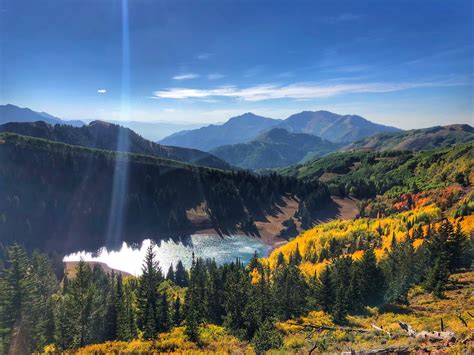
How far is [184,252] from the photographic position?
541ft

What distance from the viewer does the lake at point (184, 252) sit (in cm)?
15038

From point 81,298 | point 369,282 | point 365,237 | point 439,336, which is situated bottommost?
point 81,298

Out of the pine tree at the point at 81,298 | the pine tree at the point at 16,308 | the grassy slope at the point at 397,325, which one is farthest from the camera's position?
the pine tree at the point at 16,308

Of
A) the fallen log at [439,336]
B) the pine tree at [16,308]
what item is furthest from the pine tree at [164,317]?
the fallen log at [439,336]

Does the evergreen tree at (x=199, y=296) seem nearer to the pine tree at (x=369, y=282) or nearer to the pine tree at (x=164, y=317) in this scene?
the pine tree at (x=164, y=317)

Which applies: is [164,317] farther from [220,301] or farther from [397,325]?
[397,325]

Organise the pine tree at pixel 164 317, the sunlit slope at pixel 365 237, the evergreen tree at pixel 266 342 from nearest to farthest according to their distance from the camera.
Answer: the evergreen tree at pixel 266 342 → the pine tree at pixel 164 317 → the sunlit slope at pixel 365 237

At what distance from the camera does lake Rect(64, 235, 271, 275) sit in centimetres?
15038

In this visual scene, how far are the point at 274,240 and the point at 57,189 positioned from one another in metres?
130

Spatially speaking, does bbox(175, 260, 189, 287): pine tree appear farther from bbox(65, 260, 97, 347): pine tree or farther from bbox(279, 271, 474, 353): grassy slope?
bbox(279, 271, 474, 353): grassy slope

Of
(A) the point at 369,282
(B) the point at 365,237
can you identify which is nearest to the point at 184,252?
(B) the point at 365,237

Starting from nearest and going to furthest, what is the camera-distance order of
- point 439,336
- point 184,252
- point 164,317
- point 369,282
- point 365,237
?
point 439,336, point 369,282, point 164,317, point 365,237, point 184,252

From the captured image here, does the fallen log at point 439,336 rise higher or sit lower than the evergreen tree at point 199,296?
higher

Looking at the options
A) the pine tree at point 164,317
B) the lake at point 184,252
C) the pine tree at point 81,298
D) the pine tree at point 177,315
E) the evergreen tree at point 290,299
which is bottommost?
the lake at point 184,252
